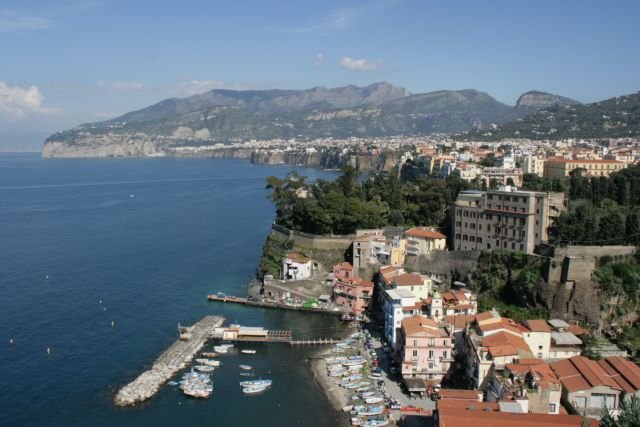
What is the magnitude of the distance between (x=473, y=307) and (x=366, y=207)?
41.1 ft

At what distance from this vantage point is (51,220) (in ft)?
190

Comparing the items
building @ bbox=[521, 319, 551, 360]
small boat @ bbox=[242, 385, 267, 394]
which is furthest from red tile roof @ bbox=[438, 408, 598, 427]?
small boat @ bbox=[242, 385, 267, 394]

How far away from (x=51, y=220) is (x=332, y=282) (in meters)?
36.3

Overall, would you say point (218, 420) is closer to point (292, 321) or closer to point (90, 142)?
point (292, 321)

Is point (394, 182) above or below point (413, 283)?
above

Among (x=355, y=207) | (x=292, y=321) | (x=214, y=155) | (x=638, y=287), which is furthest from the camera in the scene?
(x=214, y=155)

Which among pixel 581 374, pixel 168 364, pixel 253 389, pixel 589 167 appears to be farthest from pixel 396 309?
pixel 589 167

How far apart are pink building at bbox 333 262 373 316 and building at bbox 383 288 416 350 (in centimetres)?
438

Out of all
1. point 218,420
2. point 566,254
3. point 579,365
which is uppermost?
point 566,254

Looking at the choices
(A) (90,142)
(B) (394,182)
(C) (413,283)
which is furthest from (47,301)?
(A) (90,142)

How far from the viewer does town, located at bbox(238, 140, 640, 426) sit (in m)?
18.4

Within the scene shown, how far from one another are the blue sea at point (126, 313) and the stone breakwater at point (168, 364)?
412mm

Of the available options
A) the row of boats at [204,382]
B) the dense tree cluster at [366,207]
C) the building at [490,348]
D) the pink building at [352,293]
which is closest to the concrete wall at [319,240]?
the dense tree cluster at [366,207]

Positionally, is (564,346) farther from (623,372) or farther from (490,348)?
(490,348)
